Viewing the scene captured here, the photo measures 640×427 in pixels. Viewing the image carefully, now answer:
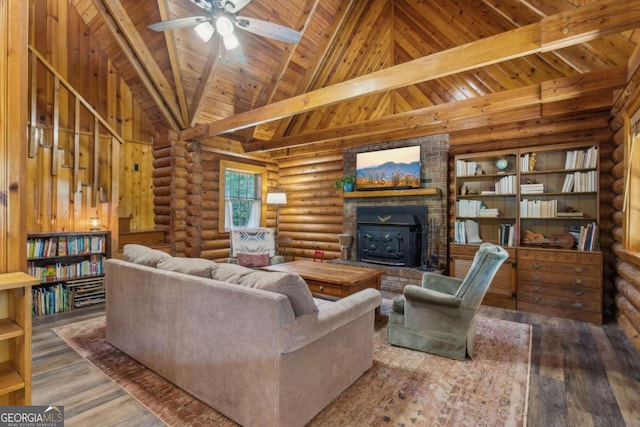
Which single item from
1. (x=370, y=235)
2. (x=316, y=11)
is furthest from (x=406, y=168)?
(x=316, y=11)

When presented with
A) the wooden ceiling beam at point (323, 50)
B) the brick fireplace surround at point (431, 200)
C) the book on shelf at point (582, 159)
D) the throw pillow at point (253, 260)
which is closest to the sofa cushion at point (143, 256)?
the throw pillow at point (253, 260)

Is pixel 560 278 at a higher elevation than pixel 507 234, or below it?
below

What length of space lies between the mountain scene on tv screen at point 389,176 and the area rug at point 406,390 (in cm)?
301

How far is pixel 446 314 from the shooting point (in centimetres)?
278

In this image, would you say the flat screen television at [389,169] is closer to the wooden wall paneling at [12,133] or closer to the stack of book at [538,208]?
the stack of book at [538,208]

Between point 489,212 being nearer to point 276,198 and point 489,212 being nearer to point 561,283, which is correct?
point 561,283

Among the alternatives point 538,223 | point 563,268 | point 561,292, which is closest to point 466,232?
point 538,223

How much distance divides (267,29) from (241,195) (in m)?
3.97

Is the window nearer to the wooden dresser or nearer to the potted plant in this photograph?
the potted plant

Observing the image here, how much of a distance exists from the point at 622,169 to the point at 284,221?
5.84 meters

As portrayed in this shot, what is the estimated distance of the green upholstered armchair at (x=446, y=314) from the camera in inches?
106

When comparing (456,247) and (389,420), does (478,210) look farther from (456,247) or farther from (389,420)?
(389,420)

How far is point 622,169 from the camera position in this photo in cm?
352

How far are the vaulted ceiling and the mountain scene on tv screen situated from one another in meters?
0.56
